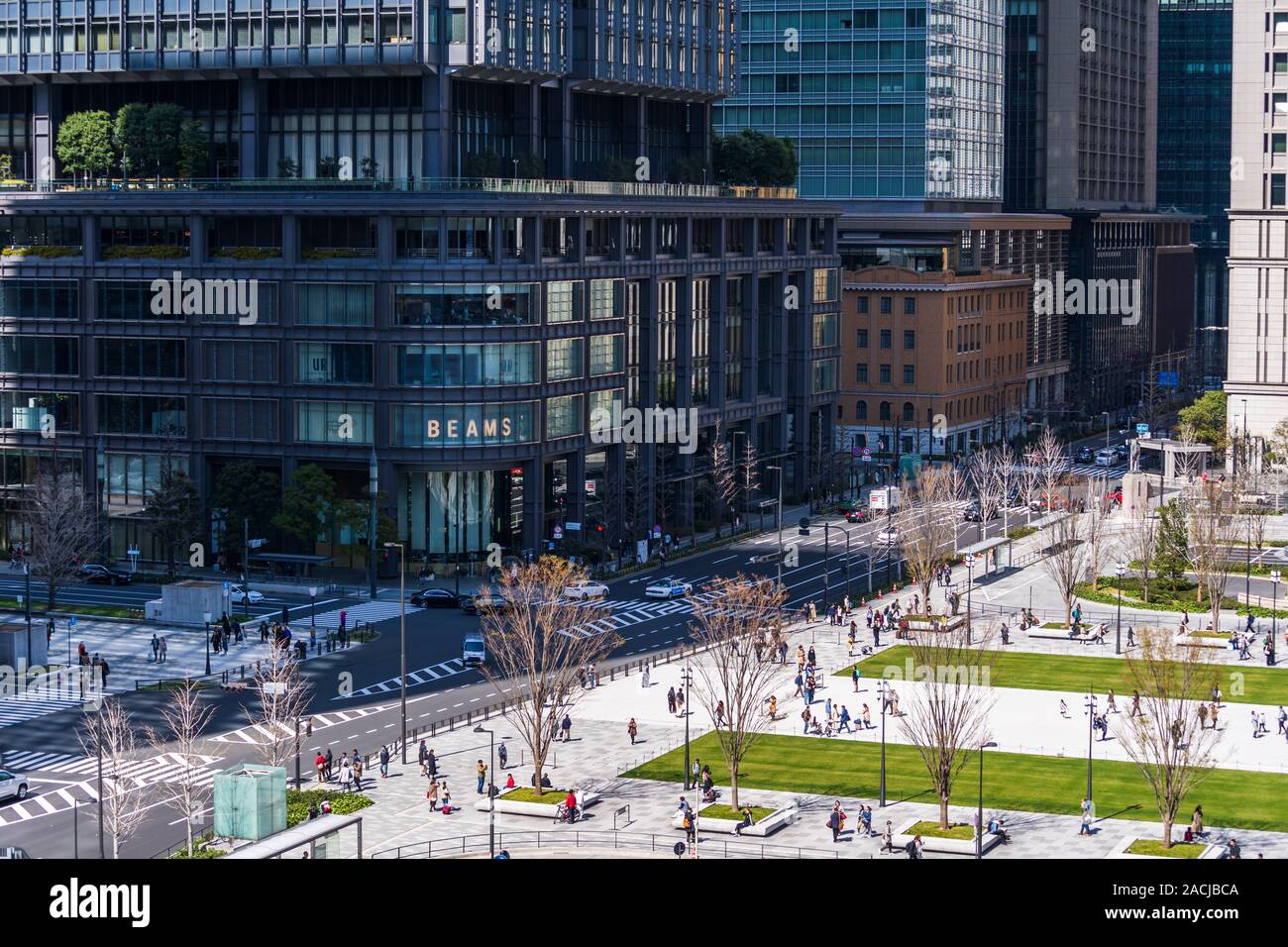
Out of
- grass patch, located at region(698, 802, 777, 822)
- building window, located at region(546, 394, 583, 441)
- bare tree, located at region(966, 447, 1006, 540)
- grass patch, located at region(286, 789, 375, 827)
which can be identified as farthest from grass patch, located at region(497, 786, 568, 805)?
bare tree, located at region(966, 447, 1006, 540)

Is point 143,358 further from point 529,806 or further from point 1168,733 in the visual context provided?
point 1168,733

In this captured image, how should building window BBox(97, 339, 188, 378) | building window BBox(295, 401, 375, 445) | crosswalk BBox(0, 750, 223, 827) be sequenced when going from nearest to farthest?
crosswalk BBox(0, 750, 223, 827) < building window BBox(295, 401, 375, 445) < building window BBox(97, 339, 188, 378)

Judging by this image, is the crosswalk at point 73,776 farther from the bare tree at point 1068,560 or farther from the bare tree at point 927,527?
the bare tree at point 1068,560

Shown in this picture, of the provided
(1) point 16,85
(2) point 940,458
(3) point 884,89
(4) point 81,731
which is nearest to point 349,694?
(4) point 81,731

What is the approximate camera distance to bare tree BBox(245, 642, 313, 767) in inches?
2805

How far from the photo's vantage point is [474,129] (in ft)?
433

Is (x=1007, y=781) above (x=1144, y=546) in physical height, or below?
below

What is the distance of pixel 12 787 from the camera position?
235 ft

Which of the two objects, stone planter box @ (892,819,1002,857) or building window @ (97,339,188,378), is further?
building window @ (97,339,188,378)

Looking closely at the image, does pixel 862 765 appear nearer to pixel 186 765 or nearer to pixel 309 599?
pixel 186 765

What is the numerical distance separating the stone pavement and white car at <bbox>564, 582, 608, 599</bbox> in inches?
350

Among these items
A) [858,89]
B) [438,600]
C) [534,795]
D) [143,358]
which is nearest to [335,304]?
[143,358]

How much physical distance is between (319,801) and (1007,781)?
2529 cm

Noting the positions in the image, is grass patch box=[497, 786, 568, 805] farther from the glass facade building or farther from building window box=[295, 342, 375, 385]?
building window box=[295, 342, 375, 385]
